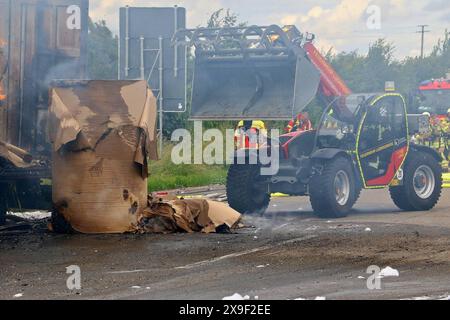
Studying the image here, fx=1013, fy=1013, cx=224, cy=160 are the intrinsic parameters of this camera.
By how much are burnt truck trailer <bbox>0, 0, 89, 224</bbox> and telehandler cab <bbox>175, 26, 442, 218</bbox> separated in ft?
6.98

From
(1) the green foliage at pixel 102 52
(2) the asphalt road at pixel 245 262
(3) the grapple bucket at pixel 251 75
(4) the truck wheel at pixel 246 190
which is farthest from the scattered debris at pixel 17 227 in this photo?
(1) the green foliage at pixel 102 52

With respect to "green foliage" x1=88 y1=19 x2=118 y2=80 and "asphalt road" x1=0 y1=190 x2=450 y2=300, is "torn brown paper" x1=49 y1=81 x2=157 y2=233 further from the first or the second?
"green foliage" x1=88 y1=19 x2=118 y2=80

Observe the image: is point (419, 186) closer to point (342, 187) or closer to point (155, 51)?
point (342, 187)

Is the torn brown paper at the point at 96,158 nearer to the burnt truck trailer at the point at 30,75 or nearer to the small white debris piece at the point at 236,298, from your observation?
the burnt truck trailer at the point at 30,75

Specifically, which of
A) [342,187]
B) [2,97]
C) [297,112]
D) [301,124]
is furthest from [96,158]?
[301,124]

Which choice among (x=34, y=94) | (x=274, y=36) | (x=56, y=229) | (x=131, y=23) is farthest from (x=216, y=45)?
(x=131, y=23)

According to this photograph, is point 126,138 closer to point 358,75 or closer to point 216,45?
point 216,45

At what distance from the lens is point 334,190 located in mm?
14766

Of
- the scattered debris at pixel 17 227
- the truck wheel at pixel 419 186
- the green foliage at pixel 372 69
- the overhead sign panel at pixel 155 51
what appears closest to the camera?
the scattered debris at pixel 17 227

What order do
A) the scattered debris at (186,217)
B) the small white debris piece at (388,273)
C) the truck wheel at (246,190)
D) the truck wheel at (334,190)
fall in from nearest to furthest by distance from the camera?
the small white debris piece at (388,273), the scattered debris at (186,217), the truck wheel at (334,190), the truck wheel at (246,190)

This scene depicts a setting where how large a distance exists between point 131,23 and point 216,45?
18.9 feet

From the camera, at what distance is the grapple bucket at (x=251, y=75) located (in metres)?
15.0

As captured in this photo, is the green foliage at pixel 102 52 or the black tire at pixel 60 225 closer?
the black tire at pixel 60 225

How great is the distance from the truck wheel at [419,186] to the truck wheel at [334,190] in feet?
4.14
